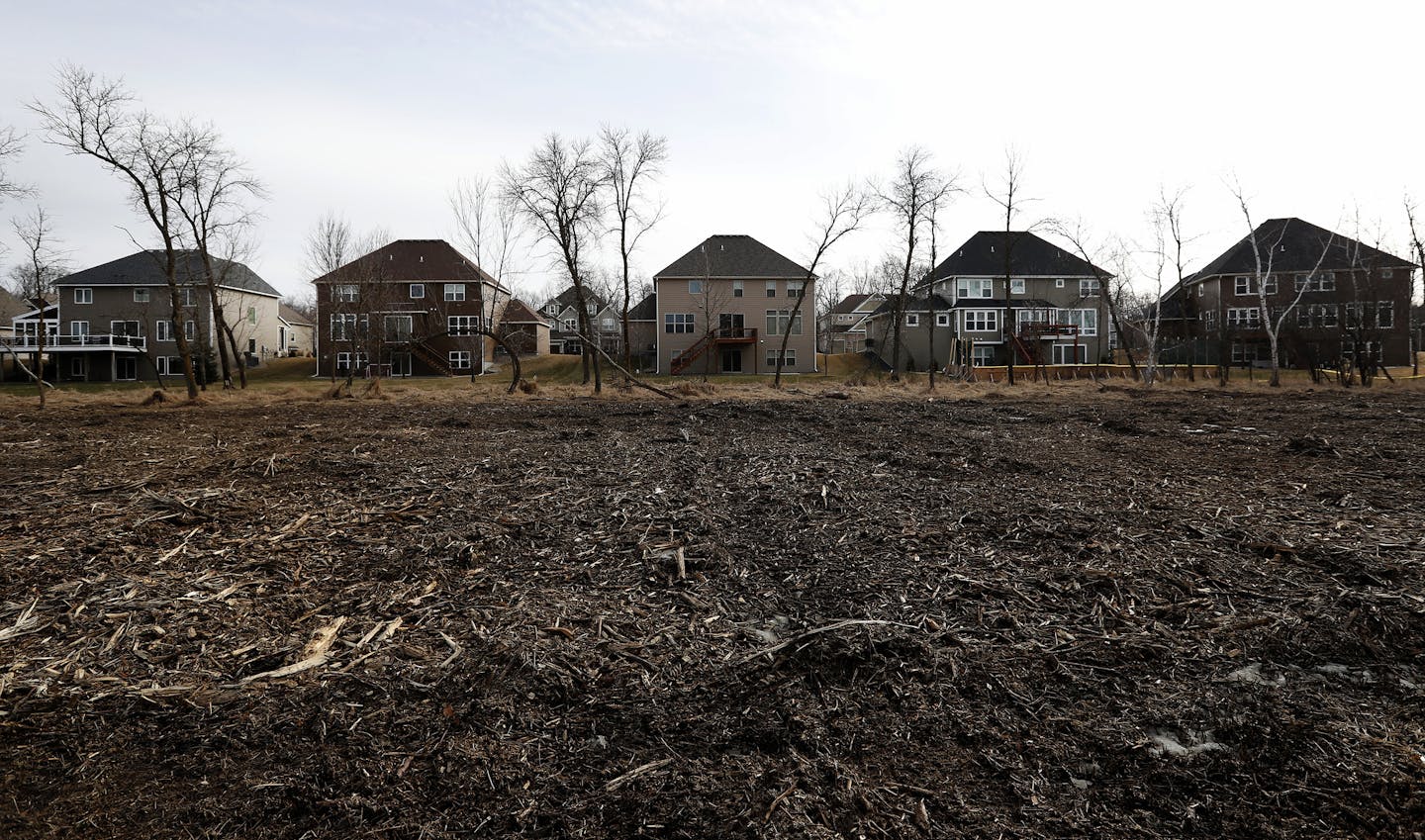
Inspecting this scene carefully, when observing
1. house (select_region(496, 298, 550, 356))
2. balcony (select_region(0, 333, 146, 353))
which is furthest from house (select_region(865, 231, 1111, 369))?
balcony (select_region(0, 333, 146, 353))

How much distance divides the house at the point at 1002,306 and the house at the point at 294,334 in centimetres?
4922

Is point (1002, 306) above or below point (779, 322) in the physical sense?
above

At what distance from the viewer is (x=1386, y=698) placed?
3129 millimetres

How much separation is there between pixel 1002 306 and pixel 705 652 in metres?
55.8

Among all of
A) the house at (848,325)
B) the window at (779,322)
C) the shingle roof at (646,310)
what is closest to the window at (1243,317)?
the house at (848,325)

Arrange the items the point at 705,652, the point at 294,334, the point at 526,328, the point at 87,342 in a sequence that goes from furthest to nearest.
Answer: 1. the point at 294,334
2. the point at 526,328
3. the point at 87,342
4. the point at 705,652

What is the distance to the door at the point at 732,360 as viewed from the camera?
54906mm

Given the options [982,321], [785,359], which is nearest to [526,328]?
[785,359]

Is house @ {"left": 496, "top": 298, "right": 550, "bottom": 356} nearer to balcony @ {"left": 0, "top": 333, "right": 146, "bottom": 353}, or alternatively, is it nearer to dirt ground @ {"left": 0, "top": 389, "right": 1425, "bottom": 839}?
balcony @ {"left": 0, "top": 333, "right": 146, "bottom": 353}

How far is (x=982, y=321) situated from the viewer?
5528 centimetres

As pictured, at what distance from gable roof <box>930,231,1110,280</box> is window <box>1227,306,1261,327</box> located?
9783 mm

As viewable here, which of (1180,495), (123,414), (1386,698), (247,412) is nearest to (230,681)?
(1386,698)

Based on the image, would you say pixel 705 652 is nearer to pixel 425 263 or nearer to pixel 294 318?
pixel 425 263

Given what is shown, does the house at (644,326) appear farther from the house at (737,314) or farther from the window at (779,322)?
the window at (779,322)
